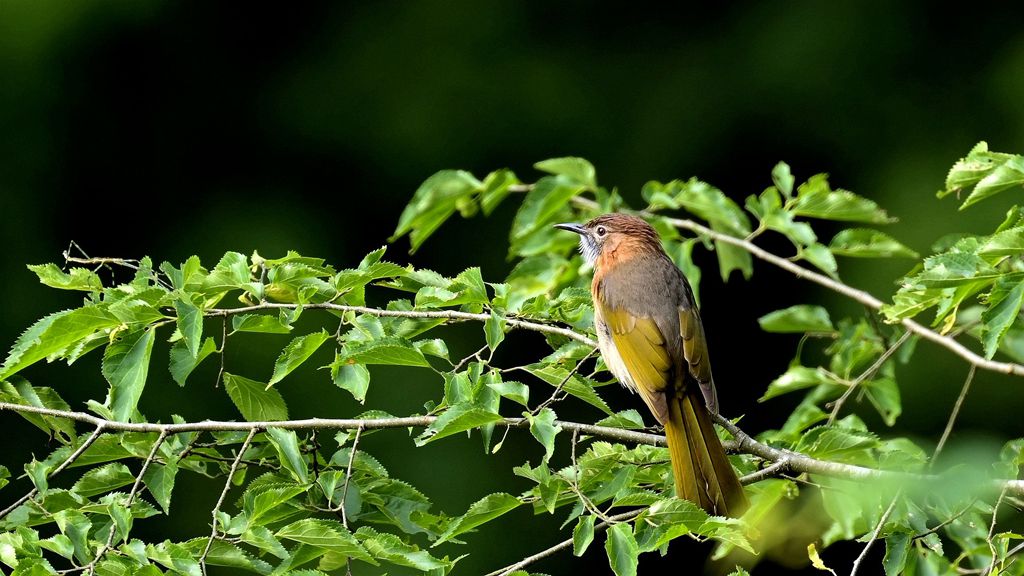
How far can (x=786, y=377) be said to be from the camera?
386 centimetres

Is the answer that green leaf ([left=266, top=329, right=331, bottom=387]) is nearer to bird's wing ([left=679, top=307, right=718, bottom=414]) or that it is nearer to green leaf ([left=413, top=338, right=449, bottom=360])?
green leaf ([left=413, top=338, right=449, bottom=360])

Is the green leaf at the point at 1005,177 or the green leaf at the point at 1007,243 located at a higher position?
the green leaf at the point at 1005,177

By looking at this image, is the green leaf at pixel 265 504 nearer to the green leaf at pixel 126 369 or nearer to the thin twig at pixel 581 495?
the green leaf at pixel 126 369

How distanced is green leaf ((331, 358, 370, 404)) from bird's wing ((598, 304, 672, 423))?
0.98m

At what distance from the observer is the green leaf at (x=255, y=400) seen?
8.93 feet

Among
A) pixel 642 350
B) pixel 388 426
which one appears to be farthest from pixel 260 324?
pixel 642 350

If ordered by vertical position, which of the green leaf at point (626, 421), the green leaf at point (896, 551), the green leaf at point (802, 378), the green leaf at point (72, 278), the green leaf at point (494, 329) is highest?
the green leaf at point (72, 278)

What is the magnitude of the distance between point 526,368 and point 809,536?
157cm

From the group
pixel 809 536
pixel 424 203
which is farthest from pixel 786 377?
pixel 424 203

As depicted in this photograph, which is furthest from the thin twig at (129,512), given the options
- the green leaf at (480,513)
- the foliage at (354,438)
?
the green leaf at (480,513)

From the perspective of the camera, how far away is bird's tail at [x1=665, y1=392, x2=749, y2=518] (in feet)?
9.06

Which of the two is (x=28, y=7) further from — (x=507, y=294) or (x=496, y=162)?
(x=507, y=294)

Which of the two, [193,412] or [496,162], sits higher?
[496,162]

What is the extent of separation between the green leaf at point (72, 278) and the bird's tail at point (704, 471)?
4.49ft
